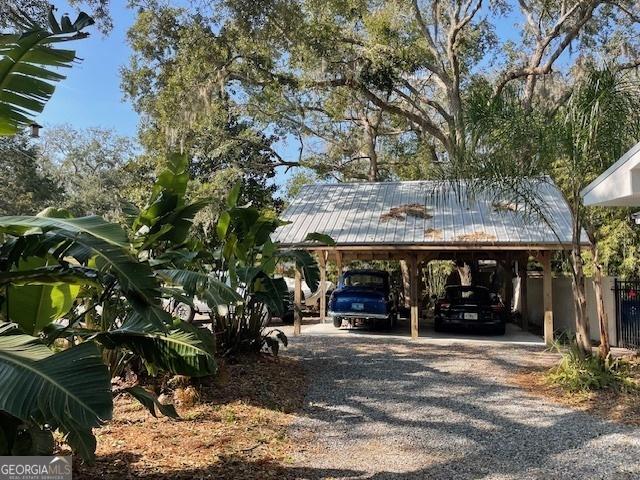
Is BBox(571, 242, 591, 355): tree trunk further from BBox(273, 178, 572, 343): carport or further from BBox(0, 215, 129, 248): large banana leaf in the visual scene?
BBox(0, 215, 129, 248): large banana leaf

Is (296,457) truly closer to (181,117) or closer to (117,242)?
(117,242)

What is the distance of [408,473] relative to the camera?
16.3 ft

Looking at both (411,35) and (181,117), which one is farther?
(411,35)

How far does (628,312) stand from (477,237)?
12.7ft

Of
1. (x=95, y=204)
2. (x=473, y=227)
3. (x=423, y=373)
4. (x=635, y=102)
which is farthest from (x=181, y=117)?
(x=95, y=204)

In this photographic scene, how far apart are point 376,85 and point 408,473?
54.2ft

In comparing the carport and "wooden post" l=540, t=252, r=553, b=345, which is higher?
the carport

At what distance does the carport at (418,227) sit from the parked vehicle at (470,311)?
1.10m

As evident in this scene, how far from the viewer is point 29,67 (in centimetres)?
388

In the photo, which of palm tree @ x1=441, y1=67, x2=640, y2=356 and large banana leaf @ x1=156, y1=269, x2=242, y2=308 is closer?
large banana leaf @ x1=156, y1=269, x2=242, y2=308

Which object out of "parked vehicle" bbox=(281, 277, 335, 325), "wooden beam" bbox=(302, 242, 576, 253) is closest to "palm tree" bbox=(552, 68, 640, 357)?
"wooden beam" bbox=(302, 242, 576, 253)

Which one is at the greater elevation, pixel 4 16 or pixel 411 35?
pixel 411 35

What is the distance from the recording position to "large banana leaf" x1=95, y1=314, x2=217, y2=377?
4.34m

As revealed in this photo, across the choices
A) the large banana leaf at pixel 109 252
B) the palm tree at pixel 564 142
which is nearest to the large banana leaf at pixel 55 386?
the large banana leaf at pixel 109 252
